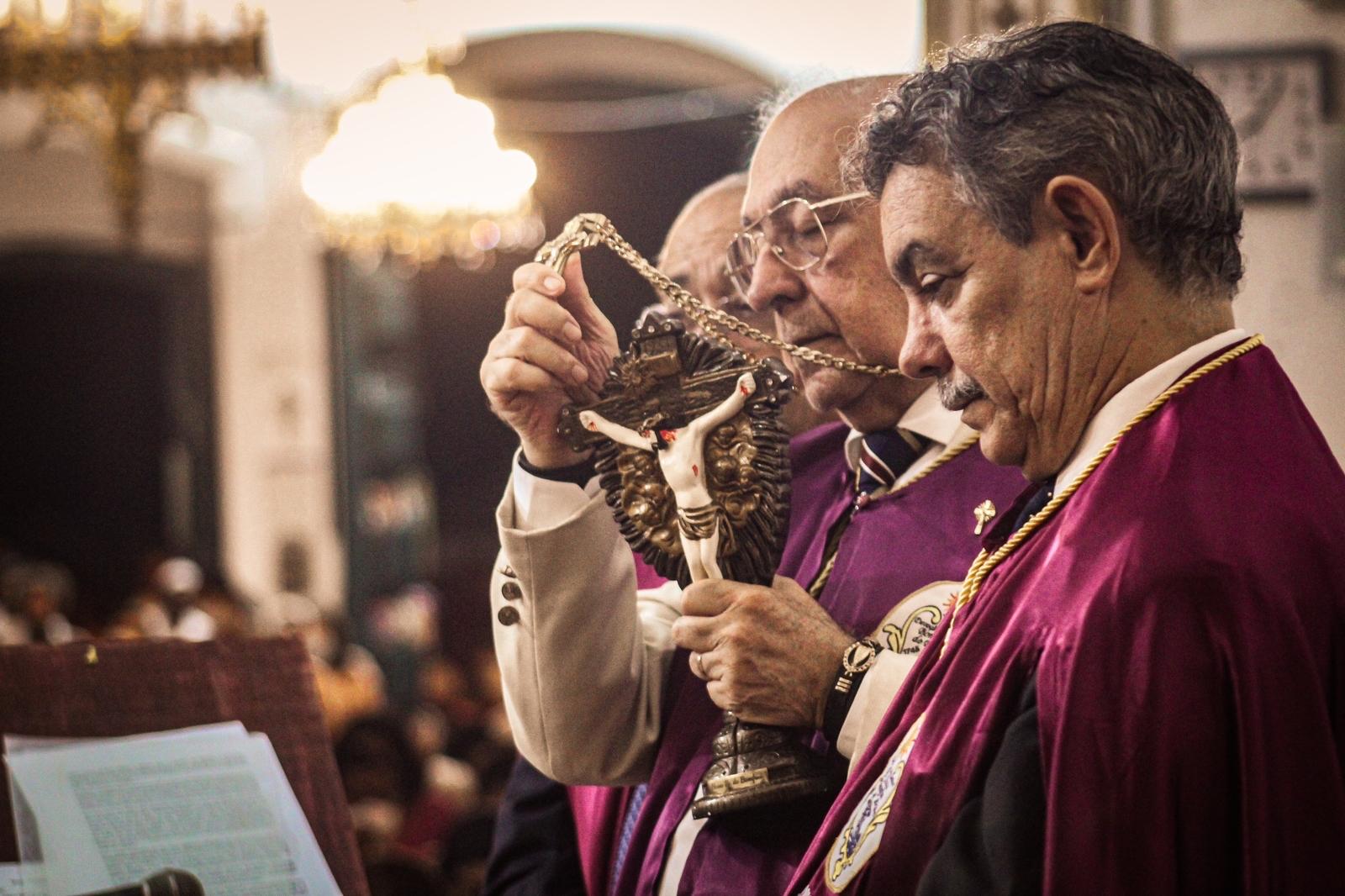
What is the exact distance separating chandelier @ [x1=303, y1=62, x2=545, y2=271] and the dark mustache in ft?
16.8

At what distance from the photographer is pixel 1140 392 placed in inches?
55.4

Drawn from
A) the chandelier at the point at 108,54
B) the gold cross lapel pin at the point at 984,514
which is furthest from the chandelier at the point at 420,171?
the gold cross lapel pin at the point at 984,514

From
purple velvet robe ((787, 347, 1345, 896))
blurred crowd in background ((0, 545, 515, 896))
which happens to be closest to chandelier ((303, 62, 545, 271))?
blurred crowd in background ((0, 545, 515, 896))

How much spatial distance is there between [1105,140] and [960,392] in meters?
0.27

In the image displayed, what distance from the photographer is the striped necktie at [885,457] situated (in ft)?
6.35

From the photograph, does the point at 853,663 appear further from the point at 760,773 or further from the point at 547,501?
the point at 547,501

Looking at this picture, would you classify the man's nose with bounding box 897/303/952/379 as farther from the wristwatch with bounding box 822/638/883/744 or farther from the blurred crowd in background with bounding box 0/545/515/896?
the blurred crowd in background with bounding box 0/545/515/896

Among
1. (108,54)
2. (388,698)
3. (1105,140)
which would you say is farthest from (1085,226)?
(388,698)

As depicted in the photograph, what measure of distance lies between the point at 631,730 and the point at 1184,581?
90cm

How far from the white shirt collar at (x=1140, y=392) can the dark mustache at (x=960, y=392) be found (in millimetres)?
119

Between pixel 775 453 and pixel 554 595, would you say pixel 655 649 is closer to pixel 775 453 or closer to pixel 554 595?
pixel 554 595

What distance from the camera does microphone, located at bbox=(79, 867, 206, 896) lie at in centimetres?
186

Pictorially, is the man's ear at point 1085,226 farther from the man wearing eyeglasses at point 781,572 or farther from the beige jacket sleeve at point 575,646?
the beige jacket sleeve at point 575,646

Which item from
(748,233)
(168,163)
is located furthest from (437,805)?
(168,163)
